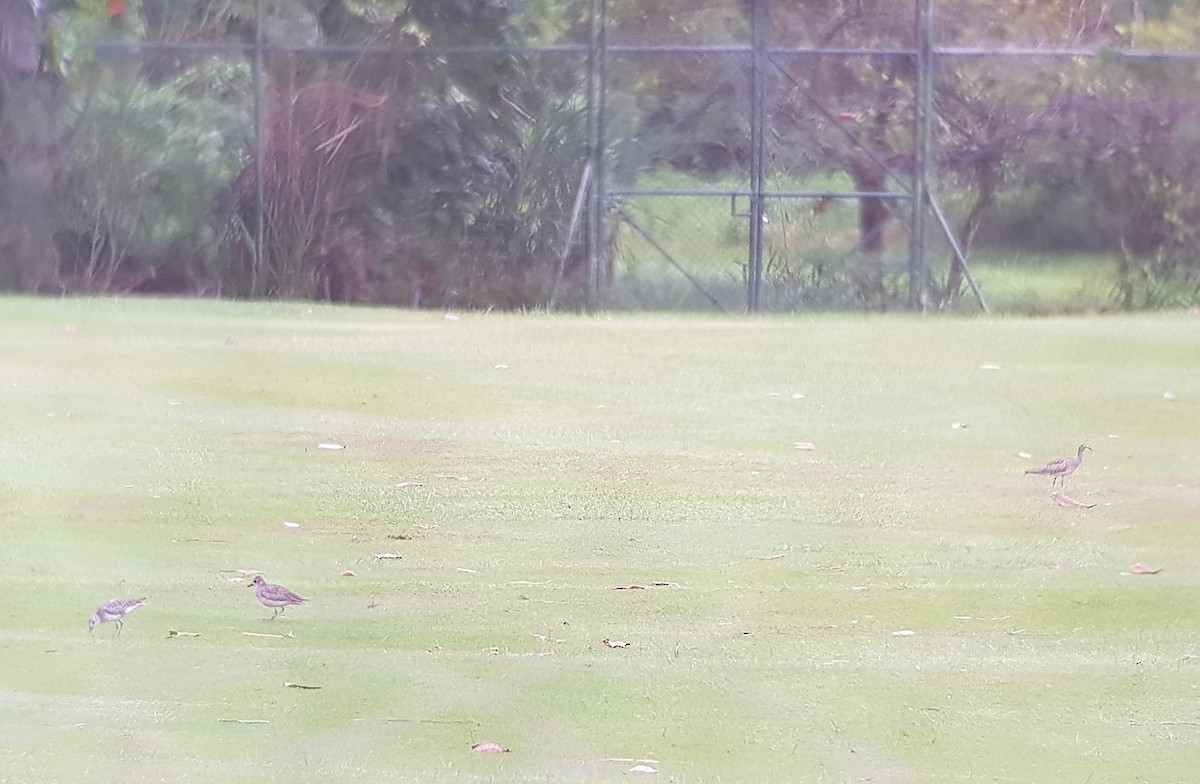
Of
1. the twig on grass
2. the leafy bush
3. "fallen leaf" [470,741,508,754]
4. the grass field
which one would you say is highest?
the leafy bush

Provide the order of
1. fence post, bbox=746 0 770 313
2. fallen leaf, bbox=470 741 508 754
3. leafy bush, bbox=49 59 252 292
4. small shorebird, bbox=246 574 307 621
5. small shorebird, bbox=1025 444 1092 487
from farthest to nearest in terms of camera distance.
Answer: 1. leafy bush, bbox=49 59 252 292
2. fence post, bbox=746 0 770 313
3. small shorebird, bbox=1025 444 1092 487
4. small shorebird, bbox=246 574 307 621
5. fallen leaf, bbox=470 741 508 754

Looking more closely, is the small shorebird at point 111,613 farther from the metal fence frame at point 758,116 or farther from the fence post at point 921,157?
the fence post at point 921,157

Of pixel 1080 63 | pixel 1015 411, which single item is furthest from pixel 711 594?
pixel 1080 63

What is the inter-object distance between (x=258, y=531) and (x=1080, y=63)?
5.86m

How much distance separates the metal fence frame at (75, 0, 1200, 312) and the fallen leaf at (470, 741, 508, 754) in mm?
5873

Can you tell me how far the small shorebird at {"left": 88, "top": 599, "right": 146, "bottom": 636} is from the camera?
3.51 meters

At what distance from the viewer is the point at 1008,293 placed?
28.5ft

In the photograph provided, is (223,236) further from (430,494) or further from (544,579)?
(544,579)

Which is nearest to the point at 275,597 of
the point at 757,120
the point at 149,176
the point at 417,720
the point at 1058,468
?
the point at 417,720

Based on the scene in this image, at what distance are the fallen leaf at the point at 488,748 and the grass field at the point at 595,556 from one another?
0.03 metres

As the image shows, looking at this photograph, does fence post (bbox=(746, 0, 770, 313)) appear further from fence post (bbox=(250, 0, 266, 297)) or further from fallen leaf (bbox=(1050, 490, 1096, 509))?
fallen leaf (bbox=(1050, 490, 1096, 509))

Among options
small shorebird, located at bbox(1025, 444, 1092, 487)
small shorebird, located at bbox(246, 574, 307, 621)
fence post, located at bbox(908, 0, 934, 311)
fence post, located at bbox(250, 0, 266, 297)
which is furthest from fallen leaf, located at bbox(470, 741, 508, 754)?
fence post, located at bbox(250, 0, 266, 297)

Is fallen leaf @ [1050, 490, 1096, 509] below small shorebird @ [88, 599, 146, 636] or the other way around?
the other way around

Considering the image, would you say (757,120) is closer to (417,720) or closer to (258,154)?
(258,154)
